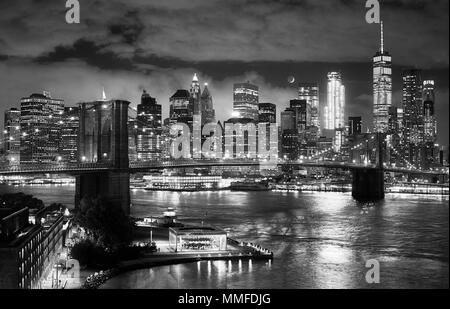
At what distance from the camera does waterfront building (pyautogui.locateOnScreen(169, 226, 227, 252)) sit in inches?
741

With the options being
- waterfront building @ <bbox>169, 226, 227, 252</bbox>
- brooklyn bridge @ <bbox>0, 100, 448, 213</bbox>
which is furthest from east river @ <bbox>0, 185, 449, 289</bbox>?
brooklyn bridge @ <bbox>0, 100, 448, 213</bbox>

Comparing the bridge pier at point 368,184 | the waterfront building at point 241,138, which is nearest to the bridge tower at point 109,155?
the bridge pier at point 368,184

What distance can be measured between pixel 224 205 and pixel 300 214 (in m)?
6.86

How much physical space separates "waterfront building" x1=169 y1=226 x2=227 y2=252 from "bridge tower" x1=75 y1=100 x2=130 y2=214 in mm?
6643

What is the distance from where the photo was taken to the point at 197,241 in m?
19.0

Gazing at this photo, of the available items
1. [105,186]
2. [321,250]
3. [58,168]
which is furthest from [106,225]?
[105,186]

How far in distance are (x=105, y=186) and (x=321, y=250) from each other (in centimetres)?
1076

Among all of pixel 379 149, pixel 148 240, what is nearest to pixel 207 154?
pixel 379 149

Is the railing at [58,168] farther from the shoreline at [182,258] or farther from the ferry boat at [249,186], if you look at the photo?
the ferry boat at [249,186]

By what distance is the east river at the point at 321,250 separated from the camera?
15.3 metres

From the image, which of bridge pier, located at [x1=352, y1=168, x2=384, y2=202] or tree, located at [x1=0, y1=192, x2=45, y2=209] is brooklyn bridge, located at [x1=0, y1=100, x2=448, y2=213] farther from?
bridge pier, located at [x1=352, y1=168, x2=384, y2=202]

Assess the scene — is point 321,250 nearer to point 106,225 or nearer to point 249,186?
point 106,225

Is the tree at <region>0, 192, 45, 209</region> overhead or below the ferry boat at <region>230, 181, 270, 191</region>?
overhead
